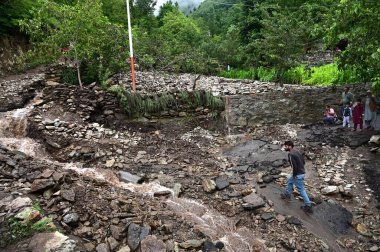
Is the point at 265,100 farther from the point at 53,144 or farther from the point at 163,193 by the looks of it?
the point at 53,144

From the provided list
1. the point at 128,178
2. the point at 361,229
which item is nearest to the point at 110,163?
the point at 128,178

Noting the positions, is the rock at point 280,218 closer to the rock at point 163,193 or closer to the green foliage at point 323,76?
the rock at point 163,193

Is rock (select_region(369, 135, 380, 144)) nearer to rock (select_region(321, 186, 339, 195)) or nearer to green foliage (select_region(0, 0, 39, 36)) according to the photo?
rock (select_region(321, 186, 339, 195))

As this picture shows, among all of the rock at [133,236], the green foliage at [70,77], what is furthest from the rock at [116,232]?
the green foliage at [70,77]

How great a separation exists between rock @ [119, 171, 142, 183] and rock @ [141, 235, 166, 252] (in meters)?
3.02

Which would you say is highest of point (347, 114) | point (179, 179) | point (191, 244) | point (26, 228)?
point (347, 114)

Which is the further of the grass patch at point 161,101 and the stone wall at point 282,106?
the stone wall at point 282,106

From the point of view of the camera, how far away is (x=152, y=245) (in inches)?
198

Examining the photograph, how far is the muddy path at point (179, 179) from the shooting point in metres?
5.80

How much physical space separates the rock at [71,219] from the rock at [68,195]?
48 centimetres

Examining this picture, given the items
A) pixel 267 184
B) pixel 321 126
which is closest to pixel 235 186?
pixel 267 184

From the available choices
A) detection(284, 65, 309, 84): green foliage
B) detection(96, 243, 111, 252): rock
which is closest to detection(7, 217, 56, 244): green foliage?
detection(96, 243, 111, 252): rock

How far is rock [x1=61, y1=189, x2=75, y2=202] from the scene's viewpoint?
19.1 ft

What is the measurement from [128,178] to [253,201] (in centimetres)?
339
